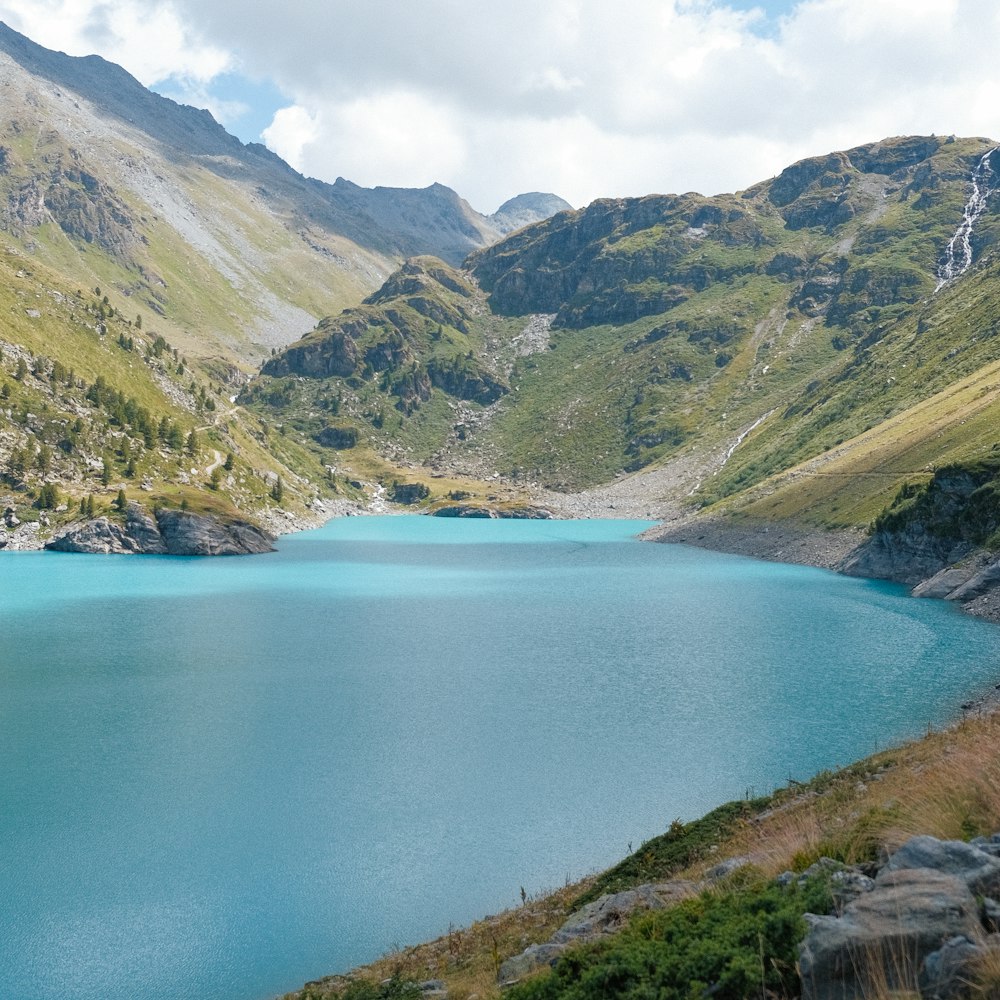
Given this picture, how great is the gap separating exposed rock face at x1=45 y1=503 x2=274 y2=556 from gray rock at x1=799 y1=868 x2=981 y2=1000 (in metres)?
149

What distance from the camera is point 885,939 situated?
33.8 feet

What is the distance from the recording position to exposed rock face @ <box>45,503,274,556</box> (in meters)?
144

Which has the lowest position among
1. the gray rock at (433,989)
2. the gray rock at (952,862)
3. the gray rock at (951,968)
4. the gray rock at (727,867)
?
the gray rock at (433,989)

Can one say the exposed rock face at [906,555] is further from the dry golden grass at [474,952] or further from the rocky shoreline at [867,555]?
the dry golden grass at [474,952]

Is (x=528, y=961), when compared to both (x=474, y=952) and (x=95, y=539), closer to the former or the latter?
(x=474, y=952)

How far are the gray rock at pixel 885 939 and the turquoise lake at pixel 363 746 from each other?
1817cm

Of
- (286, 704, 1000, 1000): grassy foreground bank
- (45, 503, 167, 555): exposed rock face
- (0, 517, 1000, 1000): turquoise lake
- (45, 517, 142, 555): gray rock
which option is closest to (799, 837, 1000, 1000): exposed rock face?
(286, 704, 1000, 1000): grassy foreground bank

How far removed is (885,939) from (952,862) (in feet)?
6.51

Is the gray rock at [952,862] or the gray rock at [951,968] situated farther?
the gray rock at [952,862]

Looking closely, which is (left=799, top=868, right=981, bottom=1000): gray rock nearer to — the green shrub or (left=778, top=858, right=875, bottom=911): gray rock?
the green shrub

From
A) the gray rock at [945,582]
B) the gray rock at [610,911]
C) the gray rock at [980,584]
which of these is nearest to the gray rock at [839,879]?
the gray rock at [610,911]

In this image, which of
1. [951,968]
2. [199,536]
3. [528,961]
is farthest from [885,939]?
[199,536]

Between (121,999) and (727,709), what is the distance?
38.2 meters

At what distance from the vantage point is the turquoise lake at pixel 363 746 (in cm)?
2694
